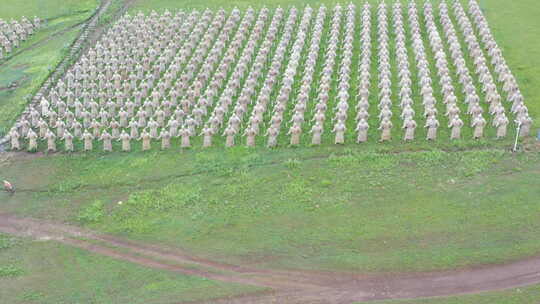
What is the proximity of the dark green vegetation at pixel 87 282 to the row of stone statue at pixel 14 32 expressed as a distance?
2051 cm

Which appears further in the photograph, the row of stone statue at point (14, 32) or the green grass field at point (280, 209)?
the row of stone statue at point (14, 32)

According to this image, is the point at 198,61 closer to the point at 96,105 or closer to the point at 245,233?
the point at 96,105

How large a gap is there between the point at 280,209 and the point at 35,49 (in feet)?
74.3

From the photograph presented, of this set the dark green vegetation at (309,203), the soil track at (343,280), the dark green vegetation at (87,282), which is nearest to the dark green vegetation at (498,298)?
the soil track at (343,280)

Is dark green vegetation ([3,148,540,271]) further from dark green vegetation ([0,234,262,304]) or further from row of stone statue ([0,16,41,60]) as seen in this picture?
row of stone statue ([0,16,41,60])

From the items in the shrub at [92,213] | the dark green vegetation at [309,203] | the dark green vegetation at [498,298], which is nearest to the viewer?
the dark green vegetation at [498,298]

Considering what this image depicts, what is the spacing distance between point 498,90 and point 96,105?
57.1ft

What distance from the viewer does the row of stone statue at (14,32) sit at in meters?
35.3

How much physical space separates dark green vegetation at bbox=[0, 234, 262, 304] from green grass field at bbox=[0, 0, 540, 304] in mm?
37

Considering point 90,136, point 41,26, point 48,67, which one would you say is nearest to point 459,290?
point 90,136

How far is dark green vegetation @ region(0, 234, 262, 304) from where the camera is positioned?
16297 millimetres

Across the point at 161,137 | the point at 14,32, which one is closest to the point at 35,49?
the point at 14,32

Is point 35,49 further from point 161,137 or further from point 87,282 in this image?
point 87,282

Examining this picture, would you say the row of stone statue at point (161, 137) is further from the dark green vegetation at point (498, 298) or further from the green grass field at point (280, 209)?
the dark green vegetation at point (498, 298)
